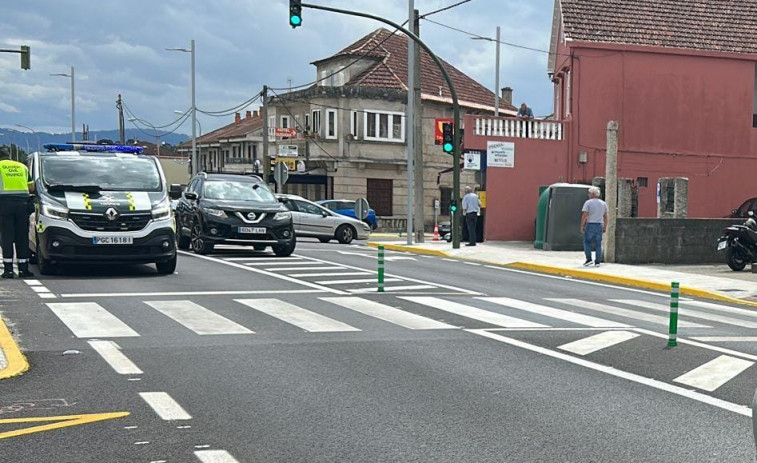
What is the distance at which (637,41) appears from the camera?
32.6 meters

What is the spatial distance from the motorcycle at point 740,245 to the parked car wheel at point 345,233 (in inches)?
546

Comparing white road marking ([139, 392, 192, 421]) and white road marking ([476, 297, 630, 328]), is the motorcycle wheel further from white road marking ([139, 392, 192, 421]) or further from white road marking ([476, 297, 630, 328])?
white road marking ([139, 392, 192, 421])

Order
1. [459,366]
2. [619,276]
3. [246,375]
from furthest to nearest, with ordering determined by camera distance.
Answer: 1. [619,276]
2. [459,366]
3. [246,375]

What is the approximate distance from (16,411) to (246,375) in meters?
1.85

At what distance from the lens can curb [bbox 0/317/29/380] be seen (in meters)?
7.62

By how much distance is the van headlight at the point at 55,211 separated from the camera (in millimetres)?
14992

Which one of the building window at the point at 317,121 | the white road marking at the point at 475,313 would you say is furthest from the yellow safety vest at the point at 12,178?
the building window at the point at 317,121

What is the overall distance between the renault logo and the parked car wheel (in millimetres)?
16741

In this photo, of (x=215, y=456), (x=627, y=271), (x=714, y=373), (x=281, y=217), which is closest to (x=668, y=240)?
(x=627, y=271)

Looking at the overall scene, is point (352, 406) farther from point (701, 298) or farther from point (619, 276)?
point (619, 276)

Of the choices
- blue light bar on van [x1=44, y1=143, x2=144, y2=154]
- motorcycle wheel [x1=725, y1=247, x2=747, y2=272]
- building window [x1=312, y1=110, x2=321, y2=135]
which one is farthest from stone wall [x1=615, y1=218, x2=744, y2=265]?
building window [x1=312, y1=110, x2=321, y2=135]

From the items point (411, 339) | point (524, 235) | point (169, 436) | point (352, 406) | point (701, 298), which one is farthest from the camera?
point (524, 235)

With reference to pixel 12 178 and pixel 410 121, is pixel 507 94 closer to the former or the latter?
pixel 410 121

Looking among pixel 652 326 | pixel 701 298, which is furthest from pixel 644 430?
pixel 701 298
